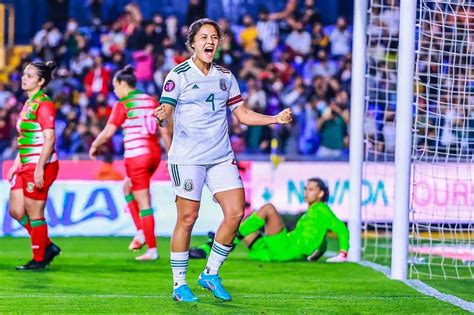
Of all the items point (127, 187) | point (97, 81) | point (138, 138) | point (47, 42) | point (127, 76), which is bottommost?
point (127, 187)

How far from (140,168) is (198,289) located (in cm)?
331

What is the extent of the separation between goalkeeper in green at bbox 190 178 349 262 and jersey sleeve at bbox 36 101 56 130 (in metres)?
2.48

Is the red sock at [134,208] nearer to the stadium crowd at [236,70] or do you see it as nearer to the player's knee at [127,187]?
the player's knee at [127,187]

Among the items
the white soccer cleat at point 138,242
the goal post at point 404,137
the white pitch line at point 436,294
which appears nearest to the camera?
the white pitch line at point 436,294

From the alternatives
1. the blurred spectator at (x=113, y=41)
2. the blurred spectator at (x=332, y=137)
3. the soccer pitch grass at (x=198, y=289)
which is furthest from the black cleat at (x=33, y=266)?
the blurred spectator at (x=113, y=41)

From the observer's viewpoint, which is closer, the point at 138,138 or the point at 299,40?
the point at 138,138

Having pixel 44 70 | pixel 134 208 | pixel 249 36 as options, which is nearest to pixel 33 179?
pixel 44 70

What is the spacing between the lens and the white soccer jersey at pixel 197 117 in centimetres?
807

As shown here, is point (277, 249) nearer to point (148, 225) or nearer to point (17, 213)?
point (148, 225)

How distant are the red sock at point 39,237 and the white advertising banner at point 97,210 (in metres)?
5.56

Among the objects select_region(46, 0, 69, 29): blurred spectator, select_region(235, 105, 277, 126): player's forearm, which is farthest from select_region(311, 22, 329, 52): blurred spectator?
select_region(235, 105, 277, 126): player's forearm

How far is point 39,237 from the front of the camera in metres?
10.8

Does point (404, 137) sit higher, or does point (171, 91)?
point (171, 91)

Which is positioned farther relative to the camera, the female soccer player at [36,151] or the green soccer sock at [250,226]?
the green soccer sock at [250,226]
